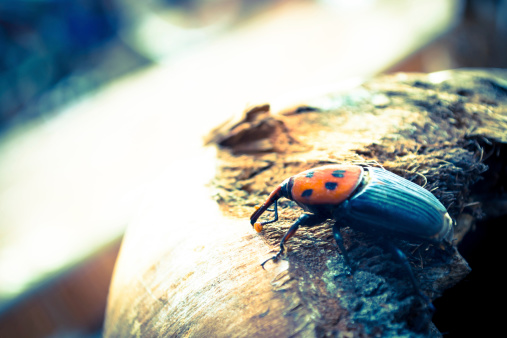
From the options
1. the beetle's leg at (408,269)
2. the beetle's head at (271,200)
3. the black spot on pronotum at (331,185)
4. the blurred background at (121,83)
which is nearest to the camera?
the beetle's leg at (408,269)

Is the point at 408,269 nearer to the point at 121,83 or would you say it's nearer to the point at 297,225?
the point at 297,225

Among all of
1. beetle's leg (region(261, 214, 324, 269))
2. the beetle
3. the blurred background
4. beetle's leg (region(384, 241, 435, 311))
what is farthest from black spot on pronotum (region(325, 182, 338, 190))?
the blurred background

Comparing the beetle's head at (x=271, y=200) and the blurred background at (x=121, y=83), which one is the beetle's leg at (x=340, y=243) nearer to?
the beetle's head at (x=271, y=200)

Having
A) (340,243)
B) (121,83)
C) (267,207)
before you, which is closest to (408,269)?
(340,243)

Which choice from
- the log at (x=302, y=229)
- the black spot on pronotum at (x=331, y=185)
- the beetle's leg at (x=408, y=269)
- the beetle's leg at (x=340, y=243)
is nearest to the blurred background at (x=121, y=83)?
the log at (x=302, y=229)

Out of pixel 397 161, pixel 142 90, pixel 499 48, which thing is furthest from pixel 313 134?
pixel 142 90

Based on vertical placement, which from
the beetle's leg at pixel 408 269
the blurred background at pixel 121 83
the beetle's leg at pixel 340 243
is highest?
the blurred background at pixel 121 83

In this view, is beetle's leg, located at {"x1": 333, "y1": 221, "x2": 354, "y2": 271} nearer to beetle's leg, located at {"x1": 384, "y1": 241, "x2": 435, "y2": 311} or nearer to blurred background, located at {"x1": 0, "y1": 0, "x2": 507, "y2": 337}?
beetle's leg, located at {"x1": 384, "y1": 241, "x2": 435, "y2": 311}

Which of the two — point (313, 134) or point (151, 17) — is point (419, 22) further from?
point (313, 134)
